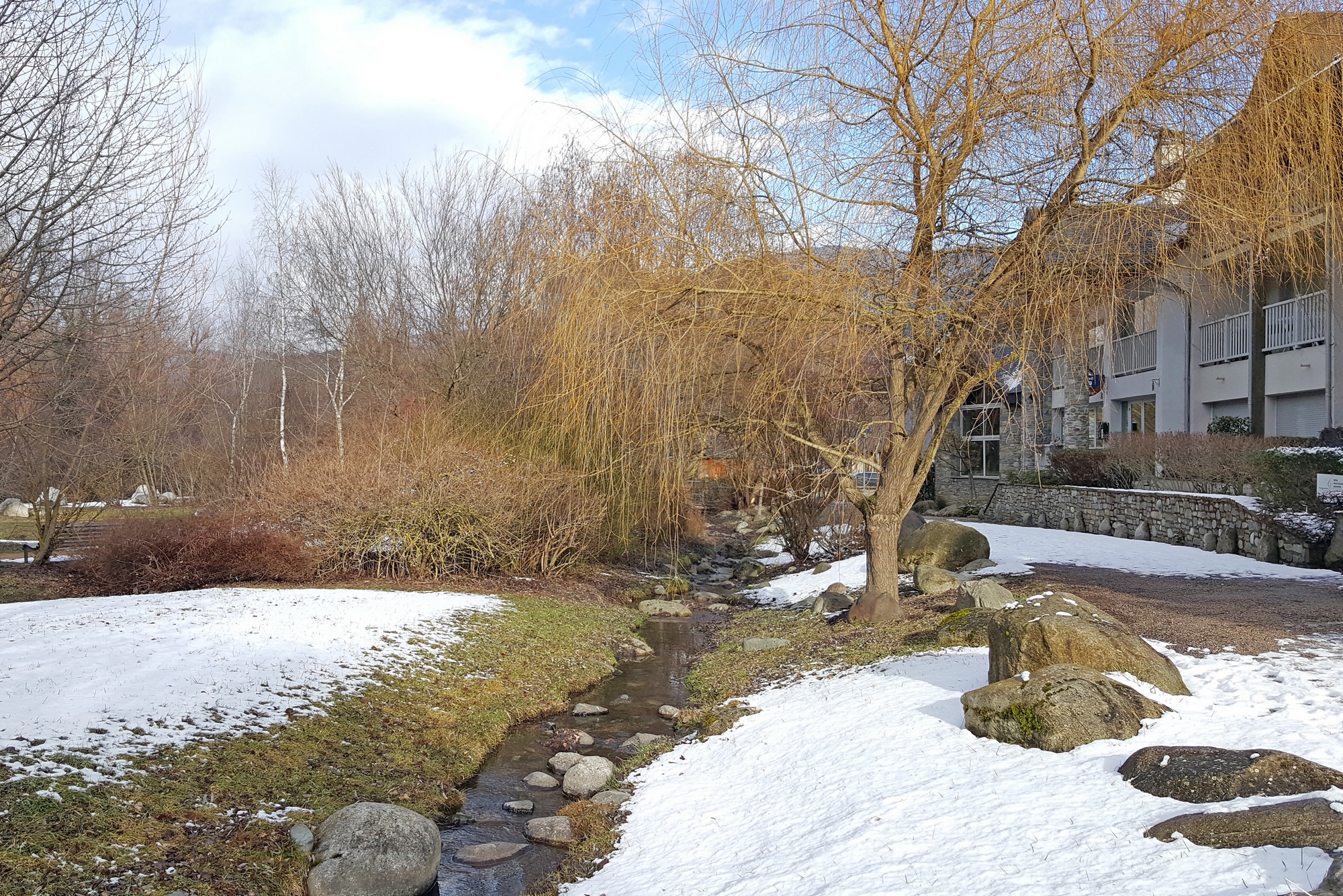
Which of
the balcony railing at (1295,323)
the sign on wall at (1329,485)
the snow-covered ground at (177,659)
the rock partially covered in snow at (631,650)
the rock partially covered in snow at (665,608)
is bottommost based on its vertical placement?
the rock partially covered in snow at (631,650)

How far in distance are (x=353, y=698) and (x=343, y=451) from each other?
920 centimetres

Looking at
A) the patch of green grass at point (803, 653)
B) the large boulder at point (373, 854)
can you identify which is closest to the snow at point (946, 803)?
the large boulder at point (373, 854)

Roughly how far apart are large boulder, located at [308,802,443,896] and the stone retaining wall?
449 inches

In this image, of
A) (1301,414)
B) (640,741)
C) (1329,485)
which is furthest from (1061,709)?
(1301,414)

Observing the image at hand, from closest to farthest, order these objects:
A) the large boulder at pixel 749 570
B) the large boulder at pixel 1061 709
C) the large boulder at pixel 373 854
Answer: the large boulder at pixel 373 854 < the large boulder at pixel 1061 709 < the large boulder at pixel 749 570

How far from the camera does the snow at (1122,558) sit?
38.2 feet

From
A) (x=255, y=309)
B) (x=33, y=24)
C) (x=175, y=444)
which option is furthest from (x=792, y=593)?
(x=255, y=309)

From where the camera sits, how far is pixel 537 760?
A: 8.32 m

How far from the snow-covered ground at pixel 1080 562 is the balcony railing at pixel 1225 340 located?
467 centimetres

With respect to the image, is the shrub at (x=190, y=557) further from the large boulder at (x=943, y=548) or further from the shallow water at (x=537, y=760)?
the large boulder at (x=943, y=548)

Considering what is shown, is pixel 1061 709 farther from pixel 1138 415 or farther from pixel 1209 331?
pixel 1138 415

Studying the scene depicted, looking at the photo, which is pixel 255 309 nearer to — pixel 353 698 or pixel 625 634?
pixel 625 634

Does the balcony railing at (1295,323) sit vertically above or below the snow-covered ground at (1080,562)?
above

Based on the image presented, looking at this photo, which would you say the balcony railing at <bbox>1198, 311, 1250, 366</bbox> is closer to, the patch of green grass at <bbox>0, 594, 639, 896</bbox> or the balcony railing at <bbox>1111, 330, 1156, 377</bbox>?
the balcony railing at <bbox>1111, 330, 1156, 377</bbox>
